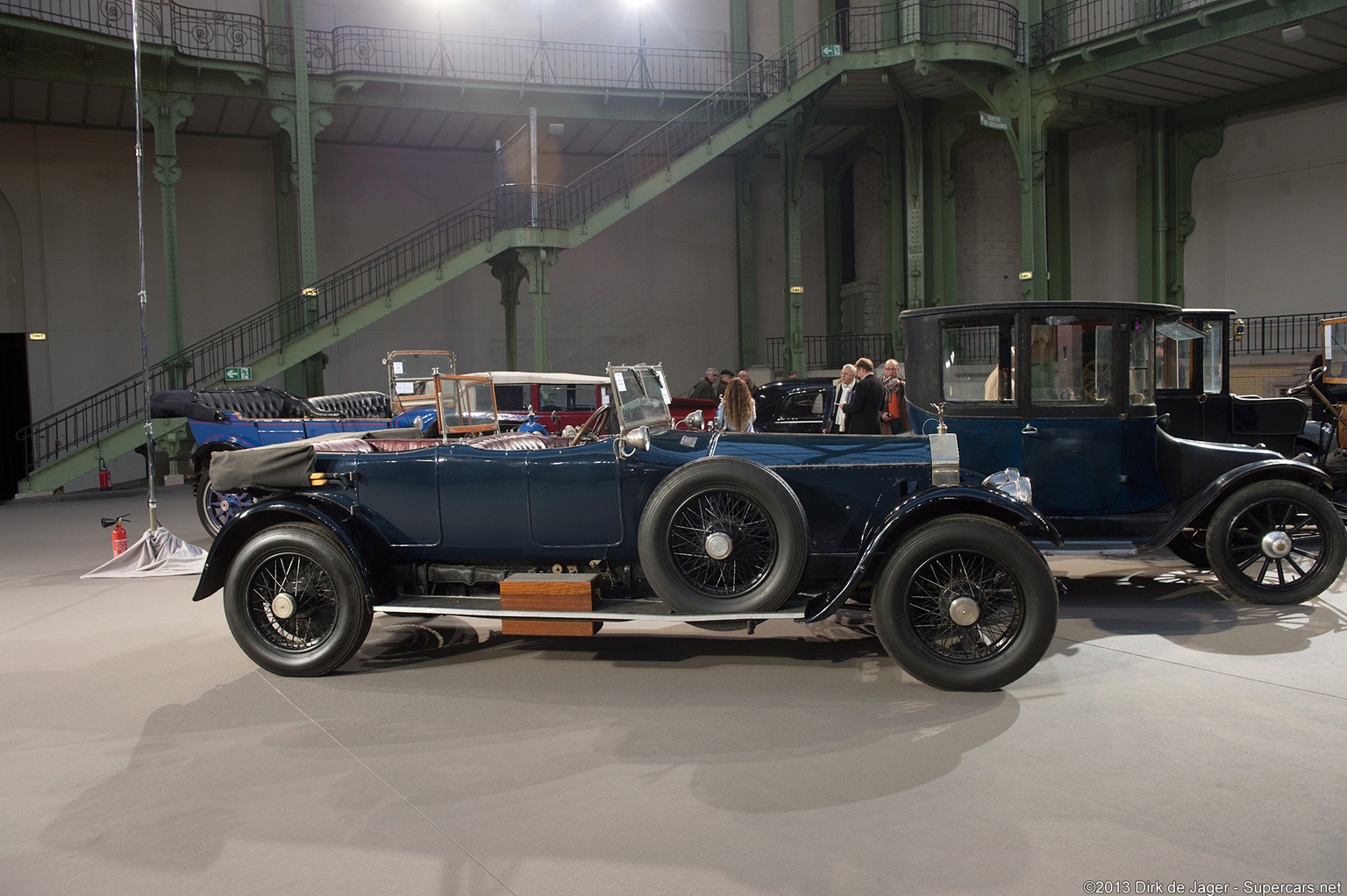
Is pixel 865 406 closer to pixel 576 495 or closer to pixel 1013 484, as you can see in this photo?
pixel 1013 484

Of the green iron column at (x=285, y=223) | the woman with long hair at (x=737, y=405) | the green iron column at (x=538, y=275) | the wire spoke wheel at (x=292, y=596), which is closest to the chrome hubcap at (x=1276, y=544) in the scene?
the woman with long hair at (x=737, y=405)

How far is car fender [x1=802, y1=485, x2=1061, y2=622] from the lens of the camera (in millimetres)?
4375

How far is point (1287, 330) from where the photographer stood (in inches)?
741

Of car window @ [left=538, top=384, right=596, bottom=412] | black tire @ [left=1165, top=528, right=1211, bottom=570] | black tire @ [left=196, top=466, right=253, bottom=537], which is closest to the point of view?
black tire @ [left=1165, top=528, right=1211, bottom=570]

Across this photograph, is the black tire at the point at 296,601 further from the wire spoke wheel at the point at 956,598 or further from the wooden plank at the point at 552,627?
the wire spoke wheel at the point at 956,598

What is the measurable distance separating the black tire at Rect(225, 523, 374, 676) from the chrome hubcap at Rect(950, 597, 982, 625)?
2.93 m

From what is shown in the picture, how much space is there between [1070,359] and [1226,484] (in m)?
1.24

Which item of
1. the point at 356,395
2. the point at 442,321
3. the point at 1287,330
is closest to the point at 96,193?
the point at 442,321

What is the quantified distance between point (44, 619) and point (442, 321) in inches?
603

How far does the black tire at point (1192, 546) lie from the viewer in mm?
6621

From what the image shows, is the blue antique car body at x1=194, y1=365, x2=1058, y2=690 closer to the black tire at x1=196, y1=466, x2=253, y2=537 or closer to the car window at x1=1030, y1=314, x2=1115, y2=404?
the car window at x1=1030, y1=314, x2=1115, y2=404

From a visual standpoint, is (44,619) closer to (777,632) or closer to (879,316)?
(777,632)

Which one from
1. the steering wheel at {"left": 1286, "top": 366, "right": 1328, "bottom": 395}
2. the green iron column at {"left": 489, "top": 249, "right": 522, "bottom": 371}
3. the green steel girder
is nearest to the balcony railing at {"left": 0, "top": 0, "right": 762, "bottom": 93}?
the green iron column at {"left": 489, "top": 249, "right": 522, "bottom": 371}

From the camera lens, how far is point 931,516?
14.9ft
